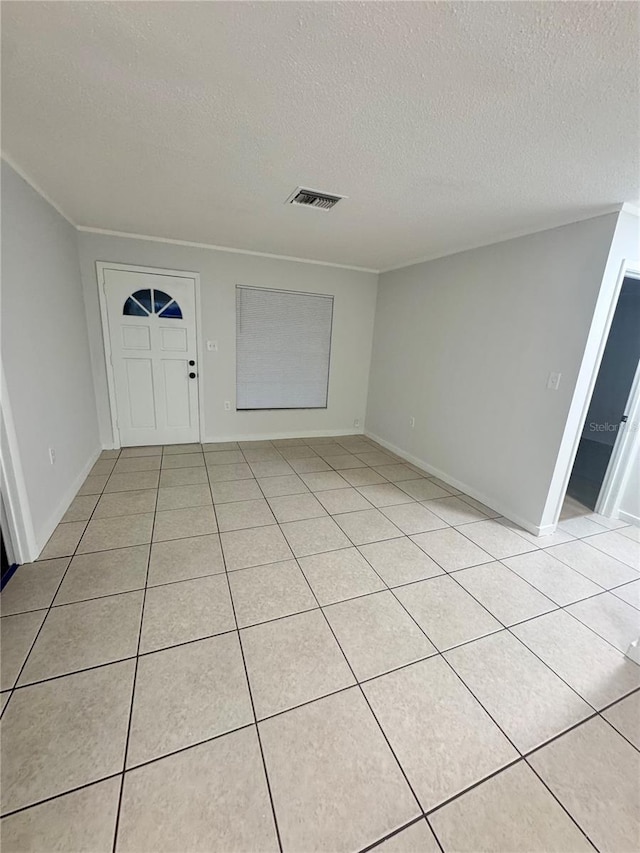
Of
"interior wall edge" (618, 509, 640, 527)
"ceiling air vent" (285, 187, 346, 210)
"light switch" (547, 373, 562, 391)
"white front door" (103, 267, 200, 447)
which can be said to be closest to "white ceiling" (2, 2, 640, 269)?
"ceiling air vent" (285, 187, 346, 210)

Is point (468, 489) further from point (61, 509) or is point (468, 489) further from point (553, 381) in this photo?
point (61, 509)

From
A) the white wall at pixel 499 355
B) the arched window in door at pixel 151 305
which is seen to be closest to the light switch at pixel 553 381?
the white wall at pixel 499 355

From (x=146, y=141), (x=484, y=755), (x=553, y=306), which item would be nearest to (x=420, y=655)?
(x=484, y=755)

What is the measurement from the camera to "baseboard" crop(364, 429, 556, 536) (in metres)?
2.72

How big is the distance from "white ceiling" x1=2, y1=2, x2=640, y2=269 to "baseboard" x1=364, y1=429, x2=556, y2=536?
7.37 feet

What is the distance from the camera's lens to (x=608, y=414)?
4402 mm

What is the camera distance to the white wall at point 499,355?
2.45 m

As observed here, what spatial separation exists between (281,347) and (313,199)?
7.00ft

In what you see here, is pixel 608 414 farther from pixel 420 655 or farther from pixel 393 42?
pixel 393 42

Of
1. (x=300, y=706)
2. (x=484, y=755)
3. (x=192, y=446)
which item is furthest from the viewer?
(x=192, y=446)

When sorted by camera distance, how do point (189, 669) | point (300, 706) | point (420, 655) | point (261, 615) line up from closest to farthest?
point (300, 706)
point (189, 669)
point (420, 655)
point (261, 615)

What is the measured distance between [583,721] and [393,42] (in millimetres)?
2570

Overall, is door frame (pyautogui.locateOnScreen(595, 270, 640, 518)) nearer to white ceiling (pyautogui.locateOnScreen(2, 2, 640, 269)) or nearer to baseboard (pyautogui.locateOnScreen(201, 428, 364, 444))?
white ceiling (pyautogui.locateOnScreen(2, 2, 640, 269))

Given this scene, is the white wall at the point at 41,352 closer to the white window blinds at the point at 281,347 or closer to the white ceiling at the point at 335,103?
the white ceiling at the point at 335,103
